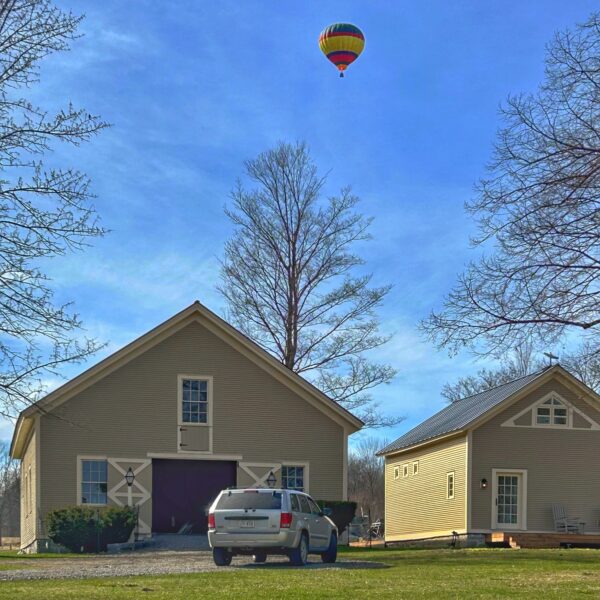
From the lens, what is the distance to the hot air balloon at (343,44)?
43.2 meters

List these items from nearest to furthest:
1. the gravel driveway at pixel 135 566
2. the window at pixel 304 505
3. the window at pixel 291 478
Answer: the gravel driveway at pixel 135 566 → the window at pixel 304 505 → the window at pixel 291 478

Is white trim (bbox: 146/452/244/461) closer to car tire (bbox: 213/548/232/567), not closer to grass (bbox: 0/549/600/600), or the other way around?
car tire (bbox: 213/548/232/567)

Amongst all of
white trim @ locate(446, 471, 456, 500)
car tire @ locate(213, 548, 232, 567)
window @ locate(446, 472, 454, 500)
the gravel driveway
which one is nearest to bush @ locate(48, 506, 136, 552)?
the gravel driveway

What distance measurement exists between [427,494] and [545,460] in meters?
5.47

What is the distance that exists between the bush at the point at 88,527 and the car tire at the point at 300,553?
33.8ft

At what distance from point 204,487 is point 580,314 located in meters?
16.8

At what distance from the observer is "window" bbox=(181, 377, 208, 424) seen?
3156 cm

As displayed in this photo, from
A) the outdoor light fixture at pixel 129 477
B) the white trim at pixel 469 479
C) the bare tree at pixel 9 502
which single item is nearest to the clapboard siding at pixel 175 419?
the outdoor light fixture at pixel 129 477

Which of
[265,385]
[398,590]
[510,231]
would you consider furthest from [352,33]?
[398,590]

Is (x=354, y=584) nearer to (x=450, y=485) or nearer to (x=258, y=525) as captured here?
(x=258, y=525)

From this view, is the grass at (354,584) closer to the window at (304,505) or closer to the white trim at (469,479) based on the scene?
the window at (304,505)

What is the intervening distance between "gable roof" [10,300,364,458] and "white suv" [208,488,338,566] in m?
12.4

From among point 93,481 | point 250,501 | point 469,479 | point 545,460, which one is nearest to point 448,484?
point 469,479

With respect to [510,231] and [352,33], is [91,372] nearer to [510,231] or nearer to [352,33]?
[510,231]
